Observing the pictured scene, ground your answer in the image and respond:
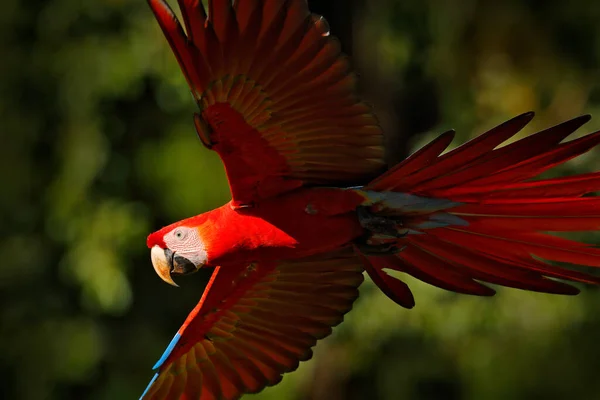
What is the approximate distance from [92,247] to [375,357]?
3.78ft

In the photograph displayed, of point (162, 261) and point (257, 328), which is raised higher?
point (162, 261)

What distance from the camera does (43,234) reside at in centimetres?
410

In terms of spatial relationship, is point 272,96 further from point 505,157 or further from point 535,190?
point 535,190

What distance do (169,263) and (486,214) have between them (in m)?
0.78

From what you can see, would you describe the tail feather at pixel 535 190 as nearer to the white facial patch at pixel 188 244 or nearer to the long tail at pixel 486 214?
the long tail at pixel 486 214

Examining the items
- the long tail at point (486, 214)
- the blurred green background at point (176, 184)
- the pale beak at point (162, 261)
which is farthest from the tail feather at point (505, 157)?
the blurred green background at point (176, 184)

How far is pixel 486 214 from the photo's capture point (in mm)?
2406

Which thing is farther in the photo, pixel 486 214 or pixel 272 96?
pixel 486 214

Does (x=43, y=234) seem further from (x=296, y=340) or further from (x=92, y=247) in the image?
(x=296, y=340)

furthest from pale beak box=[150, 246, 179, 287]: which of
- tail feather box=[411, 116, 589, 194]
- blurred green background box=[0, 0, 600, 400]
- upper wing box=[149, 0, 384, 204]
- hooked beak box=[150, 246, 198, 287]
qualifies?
blurred green background box=[0, 0, 600, 400]

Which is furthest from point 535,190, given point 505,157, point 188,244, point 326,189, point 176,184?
point 176,184

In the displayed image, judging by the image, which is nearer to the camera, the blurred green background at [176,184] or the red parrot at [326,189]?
the red parrot at [326,189]

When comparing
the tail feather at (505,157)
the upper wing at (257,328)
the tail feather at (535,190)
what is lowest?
the upper wing at (257,328)

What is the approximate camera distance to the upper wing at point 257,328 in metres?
2.78
